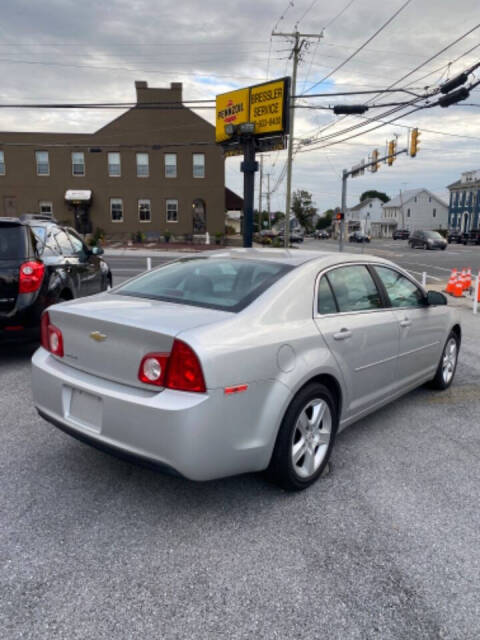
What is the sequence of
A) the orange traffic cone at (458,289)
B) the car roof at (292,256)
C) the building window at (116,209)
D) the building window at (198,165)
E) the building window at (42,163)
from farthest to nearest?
1. the building window at (116,209)
2. the building window at (198,165)
3. the building window at (42,163)
4. the orange traffic cone at (458,289)
5. the car roof at (292,256)

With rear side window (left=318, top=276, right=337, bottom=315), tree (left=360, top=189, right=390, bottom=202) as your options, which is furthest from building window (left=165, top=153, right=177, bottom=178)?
tree (left=360, top=189, right=390, bottom=202)

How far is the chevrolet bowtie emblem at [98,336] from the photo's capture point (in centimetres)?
291

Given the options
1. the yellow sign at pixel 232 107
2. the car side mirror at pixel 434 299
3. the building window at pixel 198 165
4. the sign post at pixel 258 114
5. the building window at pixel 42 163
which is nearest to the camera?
the car side mirror at pixel 434 299

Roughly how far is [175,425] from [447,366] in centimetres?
367

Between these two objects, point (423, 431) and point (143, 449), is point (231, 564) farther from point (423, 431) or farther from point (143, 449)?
point (423, 431)

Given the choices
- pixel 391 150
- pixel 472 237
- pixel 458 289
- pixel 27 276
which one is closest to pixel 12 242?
pixel 27 276

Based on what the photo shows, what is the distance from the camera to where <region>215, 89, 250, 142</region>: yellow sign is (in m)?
25.3

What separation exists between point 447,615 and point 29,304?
15.7ft

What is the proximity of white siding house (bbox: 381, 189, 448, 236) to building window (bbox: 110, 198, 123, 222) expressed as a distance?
68.2 m

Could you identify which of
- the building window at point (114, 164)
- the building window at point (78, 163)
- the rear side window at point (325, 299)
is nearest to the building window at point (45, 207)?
the building window at point (78, 163)

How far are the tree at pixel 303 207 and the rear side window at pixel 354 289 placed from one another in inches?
4509

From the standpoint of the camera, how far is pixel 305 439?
10.5ft

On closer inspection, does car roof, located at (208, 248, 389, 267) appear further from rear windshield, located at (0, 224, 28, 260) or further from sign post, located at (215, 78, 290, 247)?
sign post, located at (215, 78, 290, 247)

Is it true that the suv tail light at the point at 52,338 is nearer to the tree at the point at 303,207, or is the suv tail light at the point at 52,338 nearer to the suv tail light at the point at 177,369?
the suv tail light at the point at 177,369
